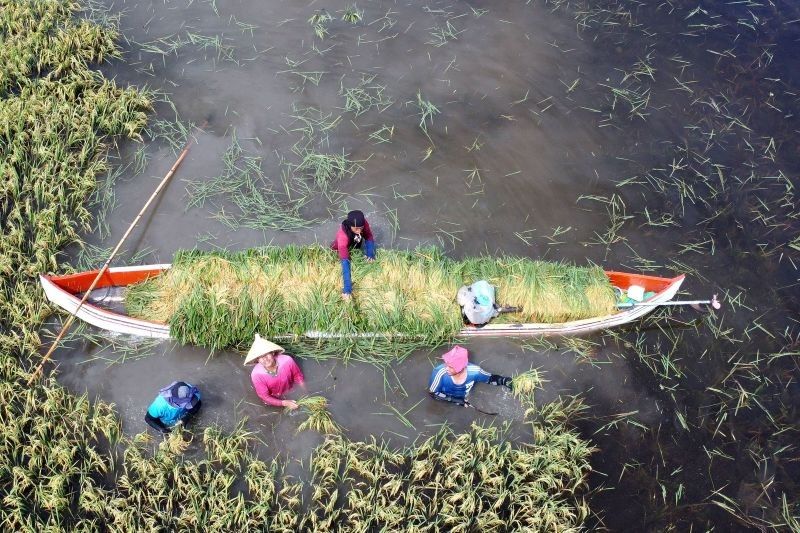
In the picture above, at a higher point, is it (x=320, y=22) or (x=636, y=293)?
(x=320, y=22)

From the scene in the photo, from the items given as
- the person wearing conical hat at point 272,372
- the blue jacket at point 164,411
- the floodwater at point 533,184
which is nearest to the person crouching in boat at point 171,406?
the blue jacket at point 164,411

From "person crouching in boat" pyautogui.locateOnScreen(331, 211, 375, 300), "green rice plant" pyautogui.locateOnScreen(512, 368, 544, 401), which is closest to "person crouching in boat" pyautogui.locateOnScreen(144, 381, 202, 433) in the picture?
"person crouching in boat" pyautogui.locateOnScreen(331, 211, 375, 300)

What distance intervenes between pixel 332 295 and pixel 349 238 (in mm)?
708

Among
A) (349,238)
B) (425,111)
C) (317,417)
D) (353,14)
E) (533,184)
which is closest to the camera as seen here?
(317,417)

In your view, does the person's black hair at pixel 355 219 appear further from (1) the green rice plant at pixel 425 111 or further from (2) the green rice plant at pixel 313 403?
(1) the green rice plant at pixel 425 111

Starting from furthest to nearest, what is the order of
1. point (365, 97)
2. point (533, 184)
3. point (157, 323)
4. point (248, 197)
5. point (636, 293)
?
point (365, 97) < point (533, 184) < point (248, 197) < point (636, 293) < point (157, 323)

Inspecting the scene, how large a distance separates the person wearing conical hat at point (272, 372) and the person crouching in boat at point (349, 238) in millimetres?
1094

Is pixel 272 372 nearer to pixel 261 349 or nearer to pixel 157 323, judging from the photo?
pixel 261 349

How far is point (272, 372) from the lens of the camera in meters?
6.71

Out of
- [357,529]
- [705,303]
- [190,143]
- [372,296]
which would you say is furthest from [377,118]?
[357,529]

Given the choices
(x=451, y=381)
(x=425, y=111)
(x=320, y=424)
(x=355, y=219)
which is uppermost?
(x=355, y=219)

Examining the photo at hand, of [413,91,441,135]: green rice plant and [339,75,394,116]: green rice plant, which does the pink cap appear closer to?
[413,91,441,135]: green rice plant

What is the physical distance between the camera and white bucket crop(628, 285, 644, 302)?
7969mm

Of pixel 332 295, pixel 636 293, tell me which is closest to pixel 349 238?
pixel 332 295
